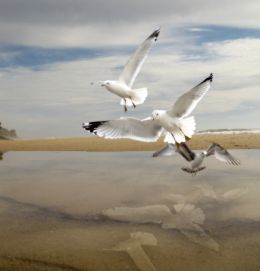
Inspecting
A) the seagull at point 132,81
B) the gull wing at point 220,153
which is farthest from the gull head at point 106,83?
the gull wing at point 220,153

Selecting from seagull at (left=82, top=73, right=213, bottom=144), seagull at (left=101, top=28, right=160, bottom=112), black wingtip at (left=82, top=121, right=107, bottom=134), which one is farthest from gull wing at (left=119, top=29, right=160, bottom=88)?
black wingtip at (left=82, top=121, right=107, bottom=134)

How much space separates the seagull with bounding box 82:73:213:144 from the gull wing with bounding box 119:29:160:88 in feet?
8.52

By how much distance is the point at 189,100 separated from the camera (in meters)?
7.74

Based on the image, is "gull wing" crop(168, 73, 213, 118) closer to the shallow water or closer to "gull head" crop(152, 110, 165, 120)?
"gull head" crop(152, 110, 165, 120)

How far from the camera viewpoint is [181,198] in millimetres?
10547

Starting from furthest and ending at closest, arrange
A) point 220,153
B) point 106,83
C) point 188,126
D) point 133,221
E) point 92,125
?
point 220,153, point 106,83, point 133,221, point 188,126, point 92,125

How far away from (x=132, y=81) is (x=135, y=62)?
1.35 ft

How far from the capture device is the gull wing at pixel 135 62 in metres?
10.4

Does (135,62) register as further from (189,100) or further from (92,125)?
(92,125)

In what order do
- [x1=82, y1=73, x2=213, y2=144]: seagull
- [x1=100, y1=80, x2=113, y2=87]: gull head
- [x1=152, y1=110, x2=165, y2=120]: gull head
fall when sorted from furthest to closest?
1. [x1=100, y1=80, x2=113, y2=87]: gull head
2. [x1=152, y1=110, x2=165, y2=120]: gull head
3. [x1=82, y1=73, x2=213, y2=144]: seagull

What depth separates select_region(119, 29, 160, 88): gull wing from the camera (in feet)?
34.1

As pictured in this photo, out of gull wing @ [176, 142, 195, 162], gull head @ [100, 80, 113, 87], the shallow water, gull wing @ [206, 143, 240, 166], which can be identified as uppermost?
gull head @ [100, 80, 113, 87]

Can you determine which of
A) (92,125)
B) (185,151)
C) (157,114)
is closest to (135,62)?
(185,151)

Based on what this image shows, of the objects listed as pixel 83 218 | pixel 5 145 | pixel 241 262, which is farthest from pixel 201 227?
pixel 5 145
